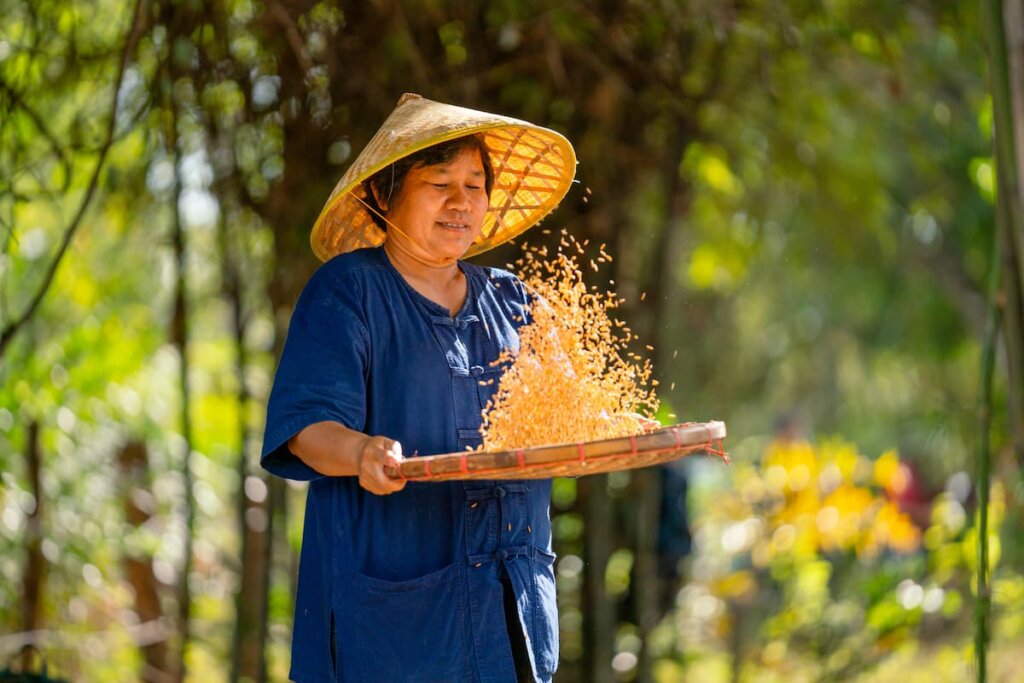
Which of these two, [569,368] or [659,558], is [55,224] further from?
[569,368]

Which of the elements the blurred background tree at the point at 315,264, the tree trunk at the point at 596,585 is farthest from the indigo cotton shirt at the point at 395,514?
the tree trunk at the point at 596,585

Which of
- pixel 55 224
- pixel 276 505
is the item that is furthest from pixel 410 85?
pixel 55 224

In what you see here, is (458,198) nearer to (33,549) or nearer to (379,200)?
(379,200)

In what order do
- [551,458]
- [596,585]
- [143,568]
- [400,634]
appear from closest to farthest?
[551,458]
[400,634]
[596,585]
[143,568]

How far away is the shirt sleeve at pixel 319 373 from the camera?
1730 millimetres

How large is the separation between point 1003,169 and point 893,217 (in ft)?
21.0

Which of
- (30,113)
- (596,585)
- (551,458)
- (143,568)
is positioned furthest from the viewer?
(143,568)

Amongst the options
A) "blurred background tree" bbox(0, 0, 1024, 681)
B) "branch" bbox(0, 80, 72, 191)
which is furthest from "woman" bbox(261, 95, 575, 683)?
"branch" bbox(0, 80, 72, 191)

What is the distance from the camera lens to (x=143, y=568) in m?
5.12

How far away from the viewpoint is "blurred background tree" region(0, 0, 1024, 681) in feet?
9.75

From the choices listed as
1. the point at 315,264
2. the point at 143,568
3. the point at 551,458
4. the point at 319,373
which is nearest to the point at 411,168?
the point at 319,373

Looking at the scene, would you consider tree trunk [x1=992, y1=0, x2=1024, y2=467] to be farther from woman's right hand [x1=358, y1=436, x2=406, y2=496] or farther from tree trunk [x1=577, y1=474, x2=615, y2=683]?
tree trunk [x1=577, y1=474, x2=615, y2=683]

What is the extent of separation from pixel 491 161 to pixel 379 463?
59 centimetres

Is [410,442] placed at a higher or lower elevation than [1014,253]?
lower
